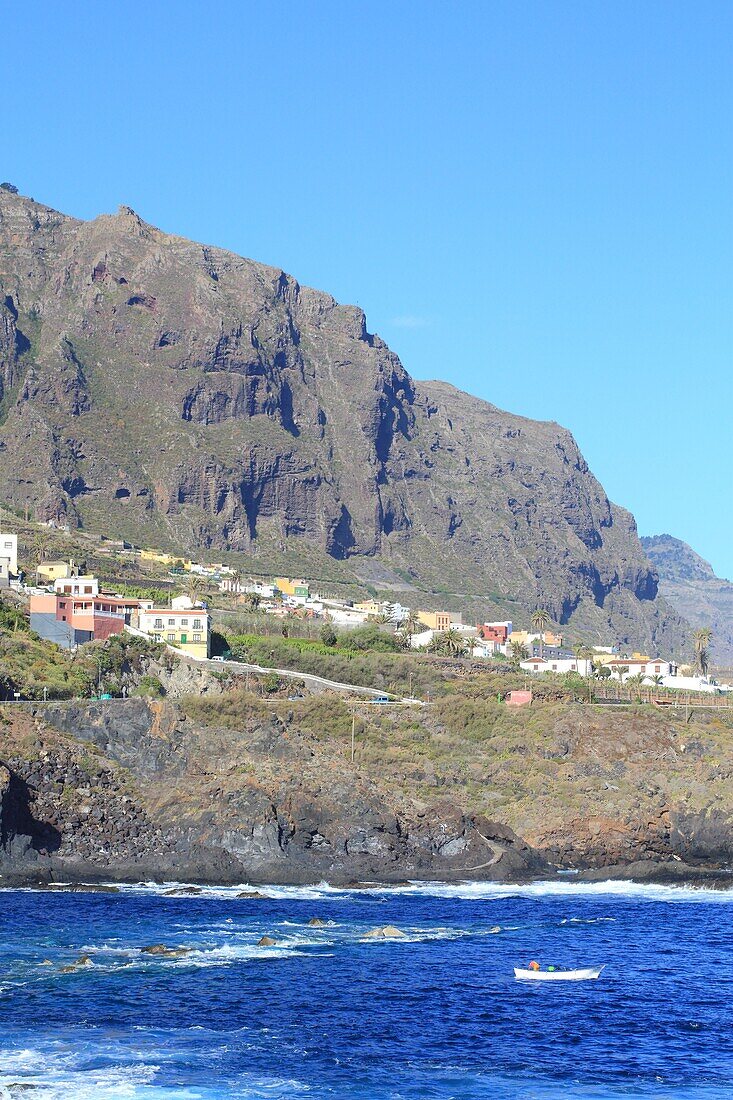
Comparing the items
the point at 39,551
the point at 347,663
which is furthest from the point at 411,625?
the point at 347,663

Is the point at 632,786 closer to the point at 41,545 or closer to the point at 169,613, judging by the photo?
the point at 169,613

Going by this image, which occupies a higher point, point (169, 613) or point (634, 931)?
point (169, 613)

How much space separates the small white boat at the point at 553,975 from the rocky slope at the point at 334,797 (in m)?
25.1

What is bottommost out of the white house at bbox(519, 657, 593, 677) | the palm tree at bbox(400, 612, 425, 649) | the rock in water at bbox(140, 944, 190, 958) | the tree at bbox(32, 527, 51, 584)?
the rock in water at bbox(140, 944, 190, 958)

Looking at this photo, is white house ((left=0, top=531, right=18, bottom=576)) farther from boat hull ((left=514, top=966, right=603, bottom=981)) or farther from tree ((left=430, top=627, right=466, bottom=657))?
boat hull ((left=514, top=966, right=603, bottom=981))

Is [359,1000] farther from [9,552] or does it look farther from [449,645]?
[9,552]

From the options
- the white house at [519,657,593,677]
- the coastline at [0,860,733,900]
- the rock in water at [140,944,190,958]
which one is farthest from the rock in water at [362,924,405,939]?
the white house at [519,657,593,677]

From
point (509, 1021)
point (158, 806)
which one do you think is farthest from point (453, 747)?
point (509, 1021)

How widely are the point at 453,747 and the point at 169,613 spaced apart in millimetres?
30561

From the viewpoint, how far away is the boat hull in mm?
63344

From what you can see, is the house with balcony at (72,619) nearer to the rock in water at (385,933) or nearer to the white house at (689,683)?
the rock in water at (385,933)

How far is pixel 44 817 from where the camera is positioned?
8962cm

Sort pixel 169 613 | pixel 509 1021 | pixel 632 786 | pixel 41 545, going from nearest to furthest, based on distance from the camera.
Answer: pixel 509 1021 → pixel 632 786 → pixel 169 613 → pixel 41 545

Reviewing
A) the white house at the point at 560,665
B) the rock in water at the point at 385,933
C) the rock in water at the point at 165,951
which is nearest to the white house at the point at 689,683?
the white house at the point at 560,665
